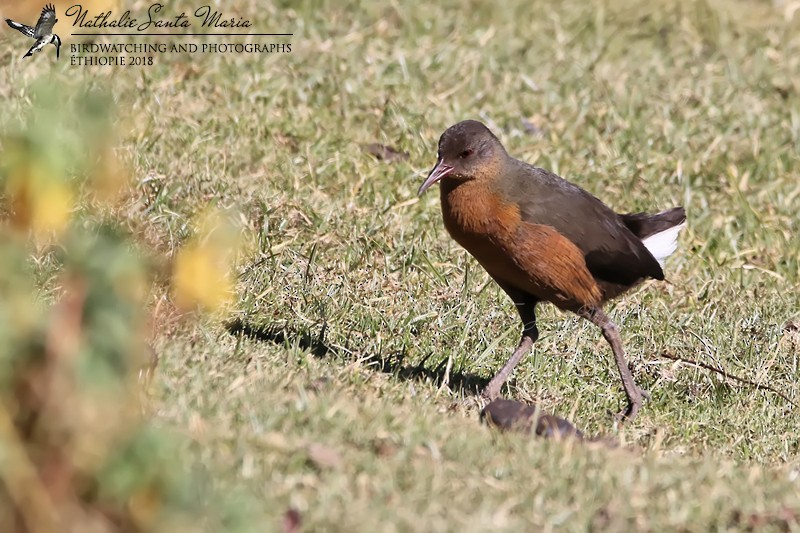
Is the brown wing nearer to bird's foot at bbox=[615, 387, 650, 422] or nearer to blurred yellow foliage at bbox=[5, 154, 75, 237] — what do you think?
bird's foot at bbox=[615, 387, 650, 422]

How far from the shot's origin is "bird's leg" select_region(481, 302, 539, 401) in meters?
5.79

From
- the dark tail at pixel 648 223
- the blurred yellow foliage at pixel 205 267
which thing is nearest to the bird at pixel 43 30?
the dark tail at pixel 648 223

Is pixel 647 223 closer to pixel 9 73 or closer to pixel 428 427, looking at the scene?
pixel 428 427

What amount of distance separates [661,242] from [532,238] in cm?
120

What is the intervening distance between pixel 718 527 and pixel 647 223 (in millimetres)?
3047

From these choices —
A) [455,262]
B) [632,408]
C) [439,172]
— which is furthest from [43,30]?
[632,408]

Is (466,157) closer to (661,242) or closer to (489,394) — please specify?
(489,394)

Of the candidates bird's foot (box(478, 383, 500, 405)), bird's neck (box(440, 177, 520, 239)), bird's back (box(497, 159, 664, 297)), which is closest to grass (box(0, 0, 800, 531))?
bird's foot (box(478, 383, 500, 405))

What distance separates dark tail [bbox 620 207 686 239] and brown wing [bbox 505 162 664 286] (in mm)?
280

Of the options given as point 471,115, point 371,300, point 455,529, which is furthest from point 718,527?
point 471,115

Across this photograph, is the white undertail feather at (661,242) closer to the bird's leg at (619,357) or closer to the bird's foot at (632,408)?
the bird's leg at (619,357)

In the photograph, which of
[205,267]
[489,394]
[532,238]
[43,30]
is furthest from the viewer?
[43,30]

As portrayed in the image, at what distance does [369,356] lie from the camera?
5.69m

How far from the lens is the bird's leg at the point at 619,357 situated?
587cm
